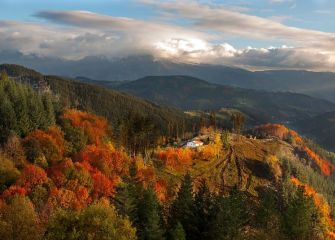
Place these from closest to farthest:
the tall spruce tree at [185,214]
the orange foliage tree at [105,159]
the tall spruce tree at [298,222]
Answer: the tall spruce tree at [185,214] → the tall spruce tree at [298,222] → the orange foliage tree at [105,159]

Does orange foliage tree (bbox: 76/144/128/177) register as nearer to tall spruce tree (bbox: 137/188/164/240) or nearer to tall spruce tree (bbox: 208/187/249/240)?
tall spruce tree (bbox: 137/188/164/240)

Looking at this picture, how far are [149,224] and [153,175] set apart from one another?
94.0 metres

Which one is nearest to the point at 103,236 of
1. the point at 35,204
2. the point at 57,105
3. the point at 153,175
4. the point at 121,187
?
the point at 121,187

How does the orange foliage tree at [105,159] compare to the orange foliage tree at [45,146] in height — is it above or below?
below

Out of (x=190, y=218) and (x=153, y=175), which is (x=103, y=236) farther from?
(x=153, y=175)

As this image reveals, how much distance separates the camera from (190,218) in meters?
90.2

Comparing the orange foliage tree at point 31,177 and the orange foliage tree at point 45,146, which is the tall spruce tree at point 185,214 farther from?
the orange foliage tree at point 45,146

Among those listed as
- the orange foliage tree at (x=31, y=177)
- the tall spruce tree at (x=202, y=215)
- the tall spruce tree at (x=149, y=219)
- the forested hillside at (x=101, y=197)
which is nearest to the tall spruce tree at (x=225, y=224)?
the forested hillside at (x=101, y=197)

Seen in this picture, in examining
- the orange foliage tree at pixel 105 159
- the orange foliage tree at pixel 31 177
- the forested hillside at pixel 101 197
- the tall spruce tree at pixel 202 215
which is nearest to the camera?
the forested hillside at pixel 101 197

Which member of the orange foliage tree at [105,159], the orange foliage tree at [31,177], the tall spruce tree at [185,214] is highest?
the tall spruce tree at [185,214]

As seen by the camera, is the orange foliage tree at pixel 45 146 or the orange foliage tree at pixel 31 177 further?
the orange foliage tree at pixel 45 146

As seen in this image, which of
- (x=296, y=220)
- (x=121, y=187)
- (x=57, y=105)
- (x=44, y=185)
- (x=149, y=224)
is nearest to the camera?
(x=149, y=224)

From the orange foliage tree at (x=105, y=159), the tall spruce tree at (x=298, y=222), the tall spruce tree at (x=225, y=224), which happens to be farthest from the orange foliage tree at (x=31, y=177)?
A: the tall spruce tree at (x=298, y=222)

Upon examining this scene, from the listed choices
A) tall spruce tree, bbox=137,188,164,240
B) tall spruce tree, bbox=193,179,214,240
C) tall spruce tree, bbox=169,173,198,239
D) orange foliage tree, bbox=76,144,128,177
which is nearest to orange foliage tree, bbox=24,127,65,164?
orange foliage tree, bbox=76,144,128,177
